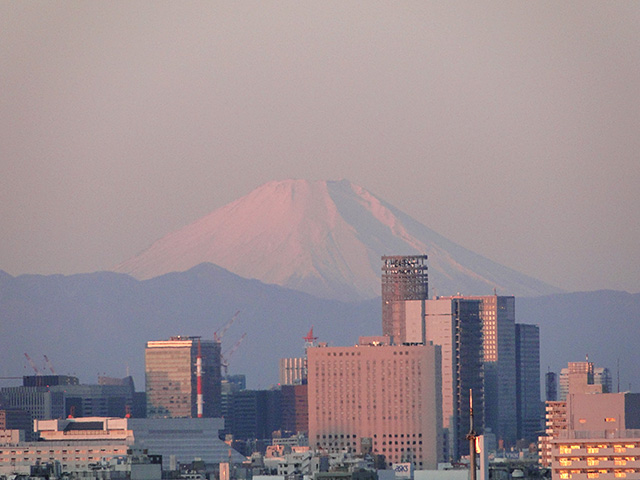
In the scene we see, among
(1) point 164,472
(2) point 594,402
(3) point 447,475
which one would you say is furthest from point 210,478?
(2) point 594,402

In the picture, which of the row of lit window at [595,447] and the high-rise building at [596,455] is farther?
the row of lit window at [595,447]

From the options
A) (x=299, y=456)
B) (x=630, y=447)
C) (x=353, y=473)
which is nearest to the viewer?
(x=630, y=447)

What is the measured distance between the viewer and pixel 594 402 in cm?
17162

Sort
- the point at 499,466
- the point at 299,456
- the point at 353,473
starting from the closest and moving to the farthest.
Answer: the point at 353,473, the point at 499,466, the point at 299,456

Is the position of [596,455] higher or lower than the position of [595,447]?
lower

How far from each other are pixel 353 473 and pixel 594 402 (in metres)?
16.9

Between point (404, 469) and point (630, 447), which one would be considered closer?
point (630, 447)

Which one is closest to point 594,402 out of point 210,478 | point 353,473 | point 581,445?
point 353,473

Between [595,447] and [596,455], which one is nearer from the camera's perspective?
[596,455]

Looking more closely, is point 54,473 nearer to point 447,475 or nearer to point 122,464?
point 122,464

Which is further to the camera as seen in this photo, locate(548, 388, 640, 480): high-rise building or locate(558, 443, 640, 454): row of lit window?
locate(558, 443, 640, 454): row of lit window

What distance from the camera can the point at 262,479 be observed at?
172 meters

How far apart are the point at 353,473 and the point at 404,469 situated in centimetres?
3089

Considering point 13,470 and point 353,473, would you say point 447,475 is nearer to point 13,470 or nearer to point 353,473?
point 353,473
